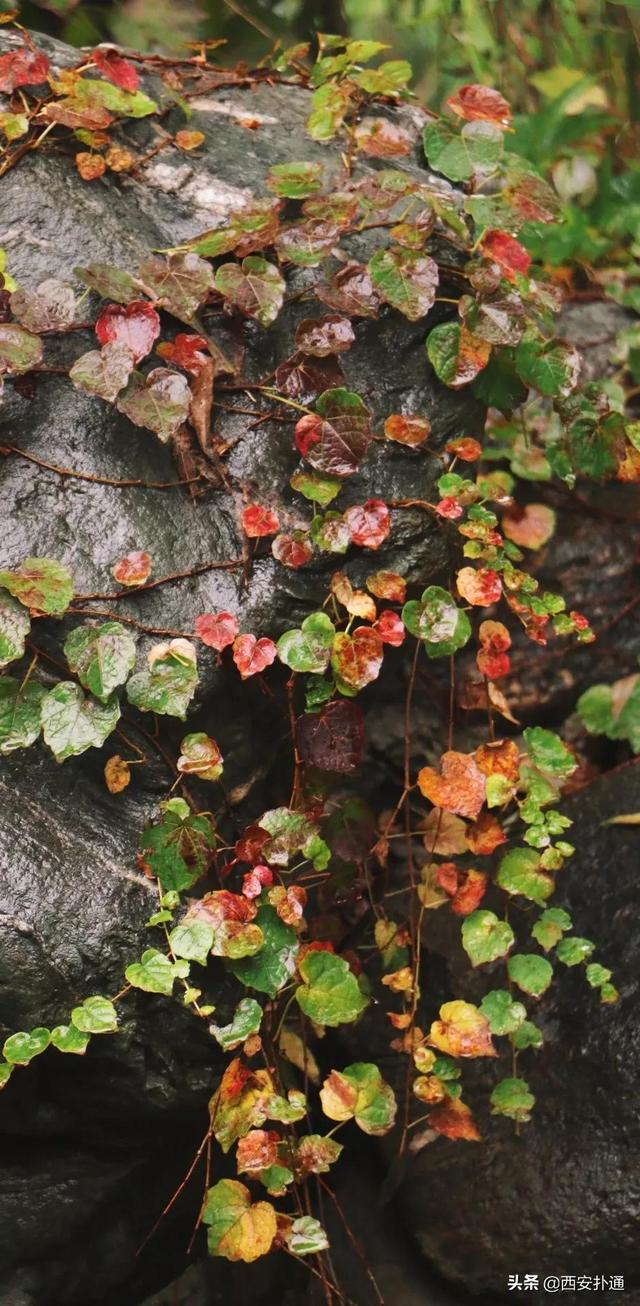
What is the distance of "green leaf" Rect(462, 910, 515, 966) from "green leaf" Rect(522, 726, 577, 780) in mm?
276

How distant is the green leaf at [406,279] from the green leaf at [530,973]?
106 centimetres

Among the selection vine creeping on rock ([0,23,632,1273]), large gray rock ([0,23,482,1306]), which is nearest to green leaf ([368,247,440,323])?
vine creeping on rock ([0,23,632,1273])

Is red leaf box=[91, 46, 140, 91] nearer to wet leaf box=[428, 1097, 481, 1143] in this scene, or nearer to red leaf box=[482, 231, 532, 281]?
red leaf box=[482, 231, 532, 281]

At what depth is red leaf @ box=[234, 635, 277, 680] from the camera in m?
1.59

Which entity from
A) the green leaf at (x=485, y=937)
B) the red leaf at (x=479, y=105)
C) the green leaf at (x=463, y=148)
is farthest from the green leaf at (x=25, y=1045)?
the red leaf at (x=479, y=105)

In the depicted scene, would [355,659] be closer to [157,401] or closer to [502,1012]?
[157,401]

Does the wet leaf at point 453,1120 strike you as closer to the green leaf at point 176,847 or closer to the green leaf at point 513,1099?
the green leaf at point 513,1099

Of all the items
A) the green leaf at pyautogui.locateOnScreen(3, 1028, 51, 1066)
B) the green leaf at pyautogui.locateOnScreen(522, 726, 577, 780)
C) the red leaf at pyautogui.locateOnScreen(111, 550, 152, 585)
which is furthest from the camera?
the green leaf at pyautogui.locateOnScreen(522, 726, 577, 780)

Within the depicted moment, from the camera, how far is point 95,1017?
4.67ft

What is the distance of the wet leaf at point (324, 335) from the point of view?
1695 mm

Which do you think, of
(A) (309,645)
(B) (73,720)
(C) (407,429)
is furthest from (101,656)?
(C) (407,429)

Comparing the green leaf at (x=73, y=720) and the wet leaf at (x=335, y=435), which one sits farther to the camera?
the wet leaf at (x=335, y=435)

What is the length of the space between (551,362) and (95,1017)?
51.0 inches

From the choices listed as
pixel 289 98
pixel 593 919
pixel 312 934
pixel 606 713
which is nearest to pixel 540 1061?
pixel 593 919
